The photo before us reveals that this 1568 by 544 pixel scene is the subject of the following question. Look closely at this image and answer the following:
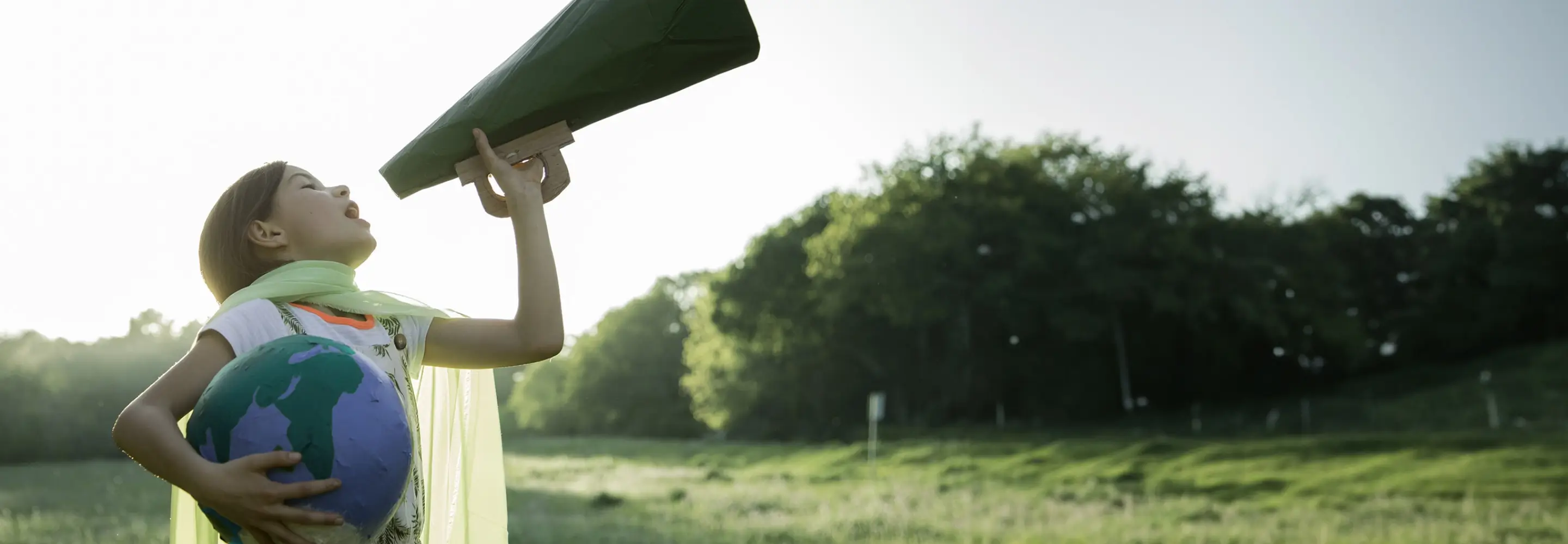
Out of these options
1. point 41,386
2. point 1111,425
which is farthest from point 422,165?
point 1111,425

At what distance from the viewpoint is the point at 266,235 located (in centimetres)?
257

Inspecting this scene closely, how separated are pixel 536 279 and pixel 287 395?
0.65 m

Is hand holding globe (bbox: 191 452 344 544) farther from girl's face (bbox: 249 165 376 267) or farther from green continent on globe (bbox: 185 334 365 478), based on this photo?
girl's face (bbox: 249 165 376 267)

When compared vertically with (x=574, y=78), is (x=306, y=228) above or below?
below

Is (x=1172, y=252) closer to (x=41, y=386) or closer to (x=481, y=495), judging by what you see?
(x=41, y=386)

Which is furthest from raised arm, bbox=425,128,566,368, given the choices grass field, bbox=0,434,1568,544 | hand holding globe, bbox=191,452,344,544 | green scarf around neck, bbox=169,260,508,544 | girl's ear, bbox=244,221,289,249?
grass field, bbox=0,434,1568,544

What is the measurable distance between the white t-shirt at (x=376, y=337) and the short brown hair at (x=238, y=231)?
197 millimetres

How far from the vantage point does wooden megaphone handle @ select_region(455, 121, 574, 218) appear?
2668 millimetres

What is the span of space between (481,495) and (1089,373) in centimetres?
3825

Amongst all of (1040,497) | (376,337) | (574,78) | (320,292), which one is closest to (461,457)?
(376,337)

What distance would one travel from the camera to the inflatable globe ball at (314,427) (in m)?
2.03

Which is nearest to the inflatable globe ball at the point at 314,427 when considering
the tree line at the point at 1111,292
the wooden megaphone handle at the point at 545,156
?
the wooden megaphone handle at the point at 545,156

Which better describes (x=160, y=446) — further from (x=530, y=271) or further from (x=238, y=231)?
(x=530, y=271)

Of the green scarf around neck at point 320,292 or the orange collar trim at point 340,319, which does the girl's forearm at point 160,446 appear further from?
the orange collar trim at point 340,319
